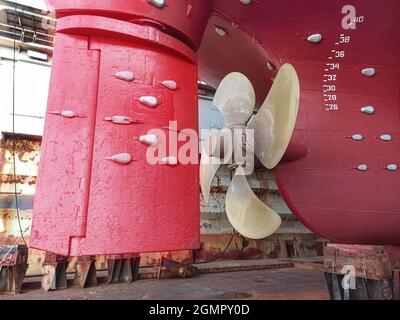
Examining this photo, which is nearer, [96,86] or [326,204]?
[96,86]

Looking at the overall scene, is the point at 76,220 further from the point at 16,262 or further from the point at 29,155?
the point at 29,155

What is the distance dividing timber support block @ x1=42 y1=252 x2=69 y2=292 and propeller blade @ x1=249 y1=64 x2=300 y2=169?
3.10 meters

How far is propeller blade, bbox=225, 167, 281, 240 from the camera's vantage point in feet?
11.5

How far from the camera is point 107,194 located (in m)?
2.47

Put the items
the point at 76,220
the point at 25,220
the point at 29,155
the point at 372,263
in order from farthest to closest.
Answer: the point at 29,155 → the point at 25,220 → the point at 372,263 → the point at 76,220

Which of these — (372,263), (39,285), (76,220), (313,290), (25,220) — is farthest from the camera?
(25,220)

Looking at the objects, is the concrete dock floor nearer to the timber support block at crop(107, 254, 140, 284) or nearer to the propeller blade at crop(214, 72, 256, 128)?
the timber support block at crop(107, 254, 140, 284)

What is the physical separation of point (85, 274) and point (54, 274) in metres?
0.41

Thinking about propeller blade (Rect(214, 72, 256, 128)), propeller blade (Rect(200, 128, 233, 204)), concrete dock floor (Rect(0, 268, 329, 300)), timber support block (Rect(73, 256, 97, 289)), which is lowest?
concrete dock floor (Rect(0, 268, 329, 300))

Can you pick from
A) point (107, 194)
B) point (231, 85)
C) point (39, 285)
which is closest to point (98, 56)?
point (107, 194)

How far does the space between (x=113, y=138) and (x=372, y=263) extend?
2.62 m

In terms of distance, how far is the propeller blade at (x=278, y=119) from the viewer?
316cm

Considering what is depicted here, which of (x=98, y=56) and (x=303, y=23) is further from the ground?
(x=303, y=23)

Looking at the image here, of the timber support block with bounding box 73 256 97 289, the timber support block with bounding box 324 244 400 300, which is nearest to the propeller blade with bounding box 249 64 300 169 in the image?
the timber support block with bounding box 324 244 400 300
